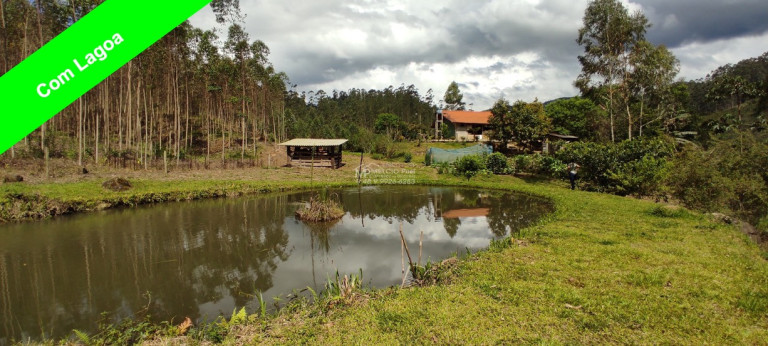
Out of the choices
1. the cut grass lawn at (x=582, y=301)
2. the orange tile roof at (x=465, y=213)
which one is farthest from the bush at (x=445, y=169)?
the cut grass lawn at (x=582, y=301)

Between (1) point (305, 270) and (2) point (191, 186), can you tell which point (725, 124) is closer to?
(1) point (305, 270)

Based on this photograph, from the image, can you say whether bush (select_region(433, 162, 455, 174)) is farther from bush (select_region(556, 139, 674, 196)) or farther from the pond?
the pond

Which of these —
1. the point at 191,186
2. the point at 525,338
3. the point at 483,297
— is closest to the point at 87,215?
the point at 191,186

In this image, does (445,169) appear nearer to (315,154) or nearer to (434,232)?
(315,154)

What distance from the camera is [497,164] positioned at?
2727 cm

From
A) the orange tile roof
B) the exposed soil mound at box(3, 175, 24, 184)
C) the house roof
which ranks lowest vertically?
the orange tile roof

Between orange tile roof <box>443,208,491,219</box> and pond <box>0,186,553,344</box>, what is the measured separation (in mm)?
45

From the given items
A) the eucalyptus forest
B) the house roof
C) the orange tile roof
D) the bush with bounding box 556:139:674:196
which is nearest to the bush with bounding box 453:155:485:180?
the eucalyptus forest

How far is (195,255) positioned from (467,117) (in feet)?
148

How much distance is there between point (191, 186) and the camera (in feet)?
59.9

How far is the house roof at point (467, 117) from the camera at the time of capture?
47719mm

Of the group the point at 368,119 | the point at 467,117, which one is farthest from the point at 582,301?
the point at 368,119

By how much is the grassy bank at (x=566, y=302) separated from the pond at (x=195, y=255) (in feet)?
4.85

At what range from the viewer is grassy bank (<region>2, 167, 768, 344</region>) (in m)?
4.70
